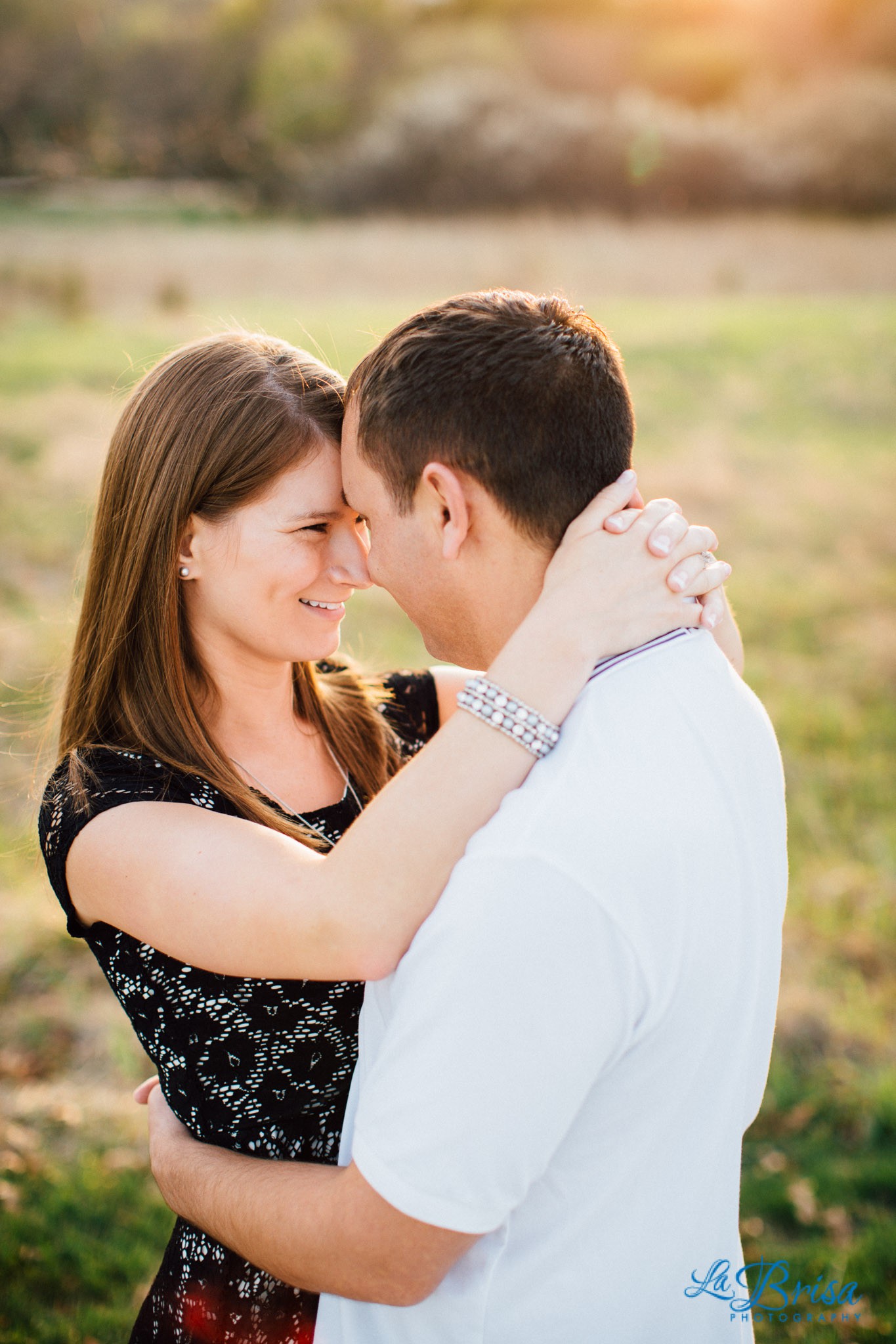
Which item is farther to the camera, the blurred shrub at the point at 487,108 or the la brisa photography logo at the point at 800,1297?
the blurred shrub at the point at 487,108

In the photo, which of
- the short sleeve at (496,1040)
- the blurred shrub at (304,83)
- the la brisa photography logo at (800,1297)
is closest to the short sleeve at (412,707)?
the short sleeve at (496,1040)

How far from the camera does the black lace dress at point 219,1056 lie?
1821mm

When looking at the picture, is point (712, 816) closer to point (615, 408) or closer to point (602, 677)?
point (602, 677)

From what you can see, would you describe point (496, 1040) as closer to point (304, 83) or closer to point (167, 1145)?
point (167, 1145)

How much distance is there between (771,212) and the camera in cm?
1487

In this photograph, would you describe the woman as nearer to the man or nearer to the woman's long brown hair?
the woman's long brown hair

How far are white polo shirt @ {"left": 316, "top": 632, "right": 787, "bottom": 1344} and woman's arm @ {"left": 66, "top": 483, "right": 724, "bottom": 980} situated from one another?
2.7 inches

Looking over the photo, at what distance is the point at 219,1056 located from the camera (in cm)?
185

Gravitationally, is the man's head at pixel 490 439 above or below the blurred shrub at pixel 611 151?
below

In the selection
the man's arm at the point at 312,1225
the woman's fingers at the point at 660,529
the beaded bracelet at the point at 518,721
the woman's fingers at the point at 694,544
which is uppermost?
the woman's fingers at the point at 660,529

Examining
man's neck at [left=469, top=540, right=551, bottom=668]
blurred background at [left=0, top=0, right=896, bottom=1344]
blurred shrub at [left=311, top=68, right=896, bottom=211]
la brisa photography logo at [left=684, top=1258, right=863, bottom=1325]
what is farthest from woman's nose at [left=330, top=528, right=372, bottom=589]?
blurred shrub at [left=311, top=68, right=896, bottom=211]

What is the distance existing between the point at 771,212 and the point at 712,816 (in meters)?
16.1

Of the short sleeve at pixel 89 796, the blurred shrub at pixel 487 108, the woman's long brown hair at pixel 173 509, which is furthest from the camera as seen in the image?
the blurred shrub at pixel 487 108

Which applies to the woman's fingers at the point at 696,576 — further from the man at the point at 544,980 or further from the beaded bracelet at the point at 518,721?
the beaded bracelet at the point at 518,721
